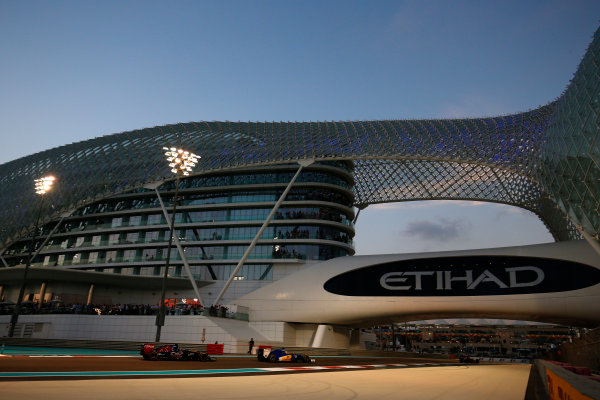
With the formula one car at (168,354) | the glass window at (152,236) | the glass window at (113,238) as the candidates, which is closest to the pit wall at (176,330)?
the formula one car at (168,354)

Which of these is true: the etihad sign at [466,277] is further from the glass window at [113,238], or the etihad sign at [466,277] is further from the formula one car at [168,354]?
the glass window at [113,238]

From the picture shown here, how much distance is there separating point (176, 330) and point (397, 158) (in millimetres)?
30604

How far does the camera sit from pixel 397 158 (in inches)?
2064

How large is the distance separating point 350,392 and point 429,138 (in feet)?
150

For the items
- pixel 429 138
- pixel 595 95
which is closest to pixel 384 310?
pixel 429 138

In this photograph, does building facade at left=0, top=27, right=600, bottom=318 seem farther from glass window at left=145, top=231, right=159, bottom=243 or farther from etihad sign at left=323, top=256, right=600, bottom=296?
etihad sign at left=323, top=256, right=600, bottom=296

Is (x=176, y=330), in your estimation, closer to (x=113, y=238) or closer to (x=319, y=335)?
(x=319, y=335)

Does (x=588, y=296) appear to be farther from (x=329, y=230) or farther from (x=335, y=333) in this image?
(x=329, y=230)

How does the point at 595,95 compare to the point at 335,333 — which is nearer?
the point at 595,95

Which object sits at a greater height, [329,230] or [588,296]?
[329,230]

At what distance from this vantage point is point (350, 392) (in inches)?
462

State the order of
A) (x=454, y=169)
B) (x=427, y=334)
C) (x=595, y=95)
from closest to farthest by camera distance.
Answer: (x=595, y=95) < (x=454, y=169) < (x=427, y=334)

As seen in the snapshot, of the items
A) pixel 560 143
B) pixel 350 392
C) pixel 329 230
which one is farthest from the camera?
pixel 329 230

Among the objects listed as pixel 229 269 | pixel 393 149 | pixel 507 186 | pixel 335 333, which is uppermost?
pixel 507 186
